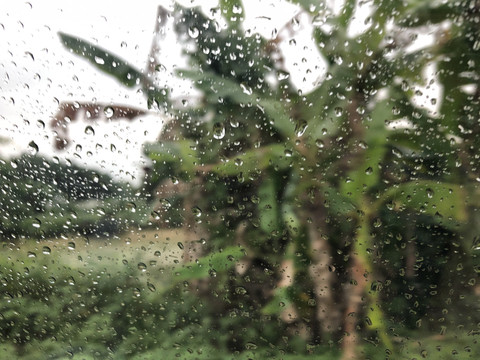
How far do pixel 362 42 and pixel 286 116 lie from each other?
0.30ft

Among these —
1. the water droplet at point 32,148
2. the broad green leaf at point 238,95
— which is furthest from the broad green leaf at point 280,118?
the water droplet at point 32,148

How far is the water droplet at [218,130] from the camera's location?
396mm

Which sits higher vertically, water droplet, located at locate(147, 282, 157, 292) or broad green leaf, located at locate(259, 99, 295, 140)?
broad green leaf, located at locate(259, 99, 295, 140)

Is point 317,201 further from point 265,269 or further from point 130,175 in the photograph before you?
point 130,175

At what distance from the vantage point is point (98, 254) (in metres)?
0.42

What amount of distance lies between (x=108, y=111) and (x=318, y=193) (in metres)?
0.22

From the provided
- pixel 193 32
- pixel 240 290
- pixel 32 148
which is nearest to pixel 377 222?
pixel 240 290

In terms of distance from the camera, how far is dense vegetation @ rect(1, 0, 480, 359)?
365 mm

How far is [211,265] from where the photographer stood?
405 mm

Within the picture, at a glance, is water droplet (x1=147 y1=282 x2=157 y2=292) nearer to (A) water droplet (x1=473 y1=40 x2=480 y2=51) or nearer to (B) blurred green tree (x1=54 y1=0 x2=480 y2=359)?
(B) blurred green tree (x1=54 y1=0 x2=480 y2=359)

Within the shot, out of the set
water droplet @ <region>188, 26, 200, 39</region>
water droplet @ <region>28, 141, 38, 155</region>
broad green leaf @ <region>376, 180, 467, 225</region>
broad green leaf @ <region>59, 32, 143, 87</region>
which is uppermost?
water droplet @ <region>188, 26, 200, 39</region>

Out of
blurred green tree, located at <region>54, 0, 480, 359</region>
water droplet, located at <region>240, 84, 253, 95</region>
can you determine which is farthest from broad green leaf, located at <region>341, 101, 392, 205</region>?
water droplet, located at <region>240, 84, 253, 95</region>

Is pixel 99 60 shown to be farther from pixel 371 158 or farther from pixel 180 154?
pixel 371 158

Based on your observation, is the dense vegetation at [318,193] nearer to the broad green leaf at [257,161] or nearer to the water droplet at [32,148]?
the broad green leaf at [257,161]
